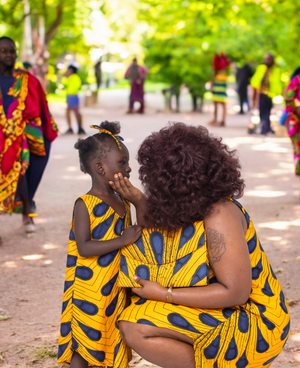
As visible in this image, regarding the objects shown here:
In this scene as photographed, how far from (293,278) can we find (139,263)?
240 cm

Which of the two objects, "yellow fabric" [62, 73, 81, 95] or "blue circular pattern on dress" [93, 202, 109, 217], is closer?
"blue circular pattern on dress" [93, 202, 109, 217]

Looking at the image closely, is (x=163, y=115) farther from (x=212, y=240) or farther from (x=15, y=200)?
(x=212, y=240)

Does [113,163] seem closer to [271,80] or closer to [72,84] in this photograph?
[271,80]

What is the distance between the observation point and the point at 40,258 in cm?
498

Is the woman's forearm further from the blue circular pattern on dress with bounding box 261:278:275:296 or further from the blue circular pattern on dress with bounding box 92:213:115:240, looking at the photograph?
the blue circular pattern on dress with bounding box 92:213:115:240

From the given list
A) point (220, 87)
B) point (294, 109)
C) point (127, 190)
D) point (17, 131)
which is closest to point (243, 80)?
point (220, 87)

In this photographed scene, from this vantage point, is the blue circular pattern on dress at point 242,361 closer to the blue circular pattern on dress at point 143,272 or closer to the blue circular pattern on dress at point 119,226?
the blue circular pattern on dress at point 143,272

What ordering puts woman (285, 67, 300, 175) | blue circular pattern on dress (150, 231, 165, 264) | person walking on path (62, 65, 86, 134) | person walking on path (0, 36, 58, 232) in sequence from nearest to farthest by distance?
blue circular pattern on dress (150, 231, 165, 264) < person walking on path (0, 36, 58, 232) < woman (285, 67, 300, 175) < person walking on path (62, 65, 86, 134)

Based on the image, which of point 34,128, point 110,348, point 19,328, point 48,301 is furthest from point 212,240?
point 34,128

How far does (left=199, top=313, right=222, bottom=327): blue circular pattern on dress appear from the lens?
2.24 metres

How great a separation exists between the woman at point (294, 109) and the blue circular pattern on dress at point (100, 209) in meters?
4.56

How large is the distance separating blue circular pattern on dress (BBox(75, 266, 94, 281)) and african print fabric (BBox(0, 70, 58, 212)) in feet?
9.98

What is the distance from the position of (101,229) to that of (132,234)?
0.24 m

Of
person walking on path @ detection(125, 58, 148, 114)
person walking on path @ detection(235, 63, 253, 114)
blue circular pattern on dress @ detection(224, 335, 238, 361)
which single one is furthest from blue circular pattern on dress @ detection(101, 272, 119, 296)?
person walking on path @ detection(235, 63, 253, 114)
